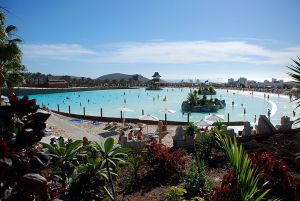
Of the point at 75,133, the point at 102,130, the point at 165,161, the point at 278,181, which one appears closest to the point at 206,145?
the point at 165,161

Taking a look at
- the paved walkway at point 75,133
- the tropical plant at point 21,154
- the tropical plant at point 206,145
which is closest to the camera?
the tropical plant at point 21,154

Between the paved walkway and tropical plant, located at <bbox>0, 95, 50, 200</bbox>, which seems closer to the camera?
tropical plant, located at <bbox>0, 95, 50, 200</bbox>

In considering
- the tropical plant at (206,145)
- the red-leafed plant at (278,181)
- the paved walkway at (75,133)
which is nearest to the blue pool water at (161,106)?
the paved walkway at (75,133)

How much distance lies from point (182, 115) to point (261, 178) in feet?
106

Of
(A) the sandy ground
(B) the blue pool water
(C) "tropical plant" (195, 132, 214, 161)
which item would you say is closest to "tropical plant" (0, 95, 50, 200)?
(C) "tropical plant" (195, 132, 214, 161)

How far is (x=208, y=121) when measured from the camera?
20000 mm

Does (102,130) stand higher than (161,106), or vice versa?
(161,106)

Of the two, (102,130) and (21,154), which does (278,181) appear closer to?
(21,154)

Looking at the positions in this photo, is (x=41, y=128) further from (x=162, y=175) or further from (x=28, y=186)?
(x=162, y=175)

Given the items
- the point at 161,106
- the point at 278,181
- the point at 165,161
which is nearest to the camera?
the point at 278,181

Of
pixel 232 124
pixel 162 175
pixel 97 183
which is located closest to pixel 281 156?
pixel 162 175

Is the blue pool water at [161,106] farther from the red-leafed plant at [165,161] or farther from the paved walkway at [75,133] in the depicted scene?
the red-leafed plant at [165,161]

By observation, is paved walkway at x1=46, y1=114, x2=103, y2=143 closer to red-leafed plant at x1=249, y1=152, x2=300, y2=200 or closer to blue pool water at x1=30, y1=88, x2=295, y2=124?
blue pool water at x1=30, y1=88, x2=295, y2=124

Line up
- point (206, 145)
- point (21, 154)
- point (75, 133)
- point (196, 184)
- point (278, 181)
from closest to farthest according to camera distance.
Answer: point (21, 154) < point (278, 181) < point (196, 184) < point (206, 145) < point (75, 133)
